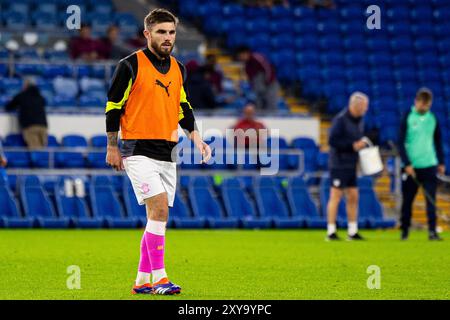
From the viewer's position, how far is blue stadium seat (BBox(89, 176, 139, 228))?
20469 mm

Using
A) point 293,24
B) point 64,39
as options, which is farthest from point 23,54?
point 293,24

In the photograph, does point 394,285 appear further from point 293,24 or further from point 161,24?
point 293,24

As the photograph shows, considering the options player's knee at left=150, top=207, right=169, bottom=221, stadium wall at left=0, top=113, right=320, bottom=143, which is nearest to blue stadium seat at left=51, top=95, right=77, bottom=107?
stadium wall at left=0, top=113, right=320, bottom=143

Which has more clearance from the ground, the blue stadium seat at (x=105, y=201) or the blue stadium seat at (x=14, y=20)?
the blue stadium seat at (x=14, y=20)

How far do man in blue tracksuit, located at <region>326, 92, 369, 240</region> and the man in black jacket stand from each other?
261 inches

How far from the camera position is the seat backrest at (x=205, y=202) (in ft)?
69.1

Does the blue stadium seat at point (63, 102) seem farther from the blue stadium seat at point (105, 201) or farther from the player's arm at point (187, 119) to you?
the player's arm at point (187, 119)

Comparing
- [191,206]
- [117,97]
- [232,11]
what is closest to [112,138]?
[117,97]

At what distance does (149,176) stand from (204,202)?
39.7 feet

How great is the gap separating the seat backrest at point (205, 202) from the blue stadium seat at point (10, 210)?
316 centimetres

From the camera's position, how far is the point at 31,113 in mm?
20922

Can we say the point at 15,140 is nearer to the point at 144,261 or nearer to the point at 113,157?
the point at 144,261

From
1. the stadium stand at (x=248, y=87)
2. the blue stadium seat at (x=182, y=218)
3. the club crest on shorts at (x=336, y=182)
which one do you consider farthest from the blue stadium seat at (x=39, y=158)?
the club crest on shorts at (x=336, y=182)

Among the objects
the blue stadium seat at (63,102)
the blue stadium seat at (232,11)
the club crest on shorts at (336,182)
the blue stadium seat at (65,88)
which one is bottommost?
the club crest on shorts at (336,182)
